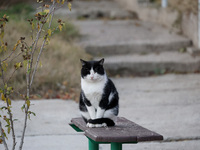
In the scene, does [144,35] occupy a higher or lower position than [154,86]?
higher

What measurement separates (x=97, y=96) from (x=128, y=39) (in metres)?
6.47

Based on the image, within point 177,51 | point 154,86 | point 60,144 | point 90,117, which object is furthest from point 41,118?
point 177,51

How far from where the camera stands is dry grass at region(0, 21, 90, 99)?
6.54m

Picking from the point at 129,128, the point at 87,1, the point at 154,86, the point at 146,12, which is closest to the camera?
the point at 129,128

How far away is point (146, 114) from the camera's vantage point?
555 centimetres

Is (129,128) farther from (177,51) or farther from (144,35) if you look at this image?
(144,35)

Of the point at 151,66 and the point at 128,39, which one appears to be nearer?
the point at 151,66

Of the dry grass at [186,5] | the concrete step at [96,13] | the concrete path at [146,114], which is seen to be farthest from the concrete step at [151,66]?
the concrete step at [96,13]

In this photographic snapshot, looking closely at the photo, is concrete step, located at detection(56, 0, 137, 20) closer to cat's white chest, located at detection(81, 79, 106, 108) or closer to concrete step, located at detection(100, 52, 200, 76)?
concrete step, located at detection(100, 52, 200, 76)

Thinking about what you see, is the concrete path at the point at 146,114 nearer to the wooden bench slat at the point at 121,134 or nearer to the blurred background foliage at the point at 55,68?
the blurred background foliage at the point at 55,68

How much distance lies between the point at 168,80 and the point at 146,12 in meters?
4.61

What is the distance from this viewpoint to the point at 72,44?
8.73m

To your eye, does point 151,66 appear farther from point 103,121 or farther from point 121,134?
point 121,134

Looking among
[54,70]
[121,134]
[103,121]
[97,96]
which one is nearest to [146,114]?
[54,70]
